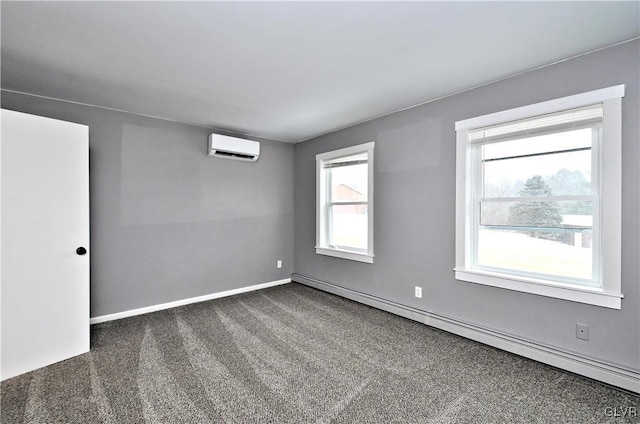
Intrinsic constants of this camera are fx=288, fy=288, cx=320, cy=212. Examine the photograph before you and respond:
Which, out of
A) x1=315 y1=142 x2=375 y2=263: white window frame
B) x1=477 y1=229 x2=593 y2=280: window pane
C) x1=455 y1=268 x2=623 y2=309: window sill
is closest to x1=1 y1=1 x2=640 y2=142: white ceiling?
x1=315 y1=142 x2=375 y2=263: white window frame

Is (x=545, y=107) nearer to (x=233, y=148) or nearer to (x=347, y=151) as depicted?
(x=347, y=151)

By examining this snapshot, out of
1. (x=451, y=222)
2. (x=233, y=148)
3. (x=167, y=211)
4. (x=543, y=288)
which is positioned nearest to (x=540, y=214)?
(x=543, y=288)

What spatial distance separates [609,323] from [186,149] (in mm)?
4643

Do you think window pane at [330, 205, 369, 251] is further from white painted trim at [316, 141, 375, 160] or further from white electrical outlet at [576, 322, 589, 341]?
white electrical outlet at [576, 322, 589, 341]

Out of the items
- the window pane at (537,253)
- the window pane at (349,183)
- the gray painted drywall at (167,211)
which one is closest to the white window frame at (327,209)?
the window pane at (349,183)

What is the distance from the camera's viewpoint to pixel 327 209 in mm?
4625

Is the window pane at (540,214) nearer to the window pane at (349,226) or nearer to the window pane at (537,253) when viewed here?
the window pane at (537,253)

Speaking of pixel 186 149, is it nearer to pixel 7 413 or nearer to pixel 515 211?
pixel 7 413

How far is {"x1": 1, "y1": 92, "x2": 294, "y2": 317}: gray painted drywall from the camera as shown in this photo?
3.31m

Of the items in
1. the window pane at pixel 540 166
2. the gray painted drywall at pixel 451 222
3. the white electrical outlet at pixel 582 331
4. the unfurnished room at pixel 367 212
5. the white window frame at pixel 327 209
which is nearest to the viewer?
the unfurnished room at pixel 367 212

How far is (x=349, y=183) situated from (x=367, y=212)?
2.07 ft

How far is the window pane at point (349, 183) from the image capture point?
13.5 feet

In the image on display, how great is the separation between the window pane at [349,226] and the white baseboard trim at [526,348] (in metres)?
0.82

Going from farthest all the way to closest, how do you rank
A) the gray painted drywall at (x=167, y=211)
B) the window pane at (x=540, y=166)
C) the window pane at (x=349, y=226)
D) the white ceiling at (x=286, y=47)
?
1. the window pane at (x=349, y=226)
2. the gray painted drywall at (x=167, y=211)
3. the window pane at (x=540, y=166)
4. the white ceiling at (x=286, y=47)
